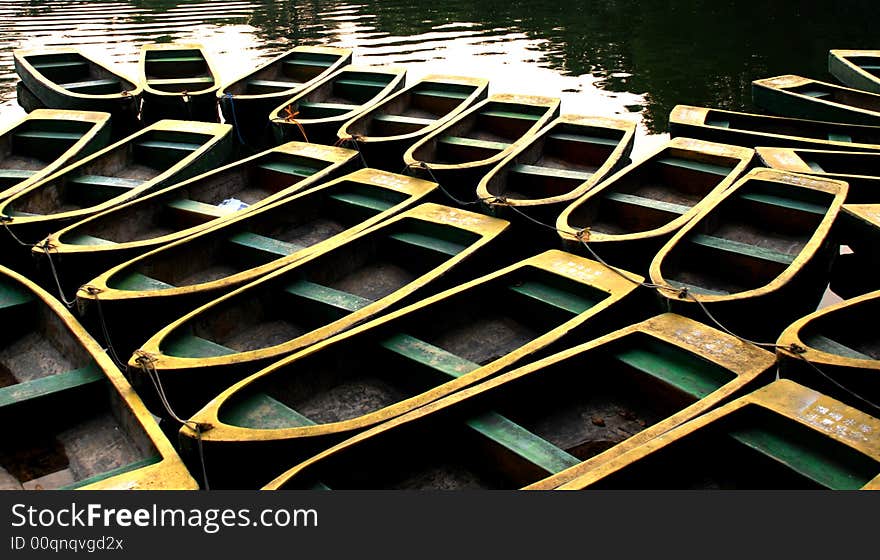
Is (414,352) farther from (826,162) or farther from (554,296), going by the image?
(826,162)

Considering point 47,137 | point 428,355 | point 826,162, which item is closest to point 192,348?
point 428,355

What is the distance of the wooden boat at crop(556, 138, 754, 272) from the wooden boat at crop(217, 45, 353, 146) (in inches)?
170

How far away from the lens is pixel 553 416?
482 cm

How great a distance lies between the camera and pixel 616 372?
494 centimetres

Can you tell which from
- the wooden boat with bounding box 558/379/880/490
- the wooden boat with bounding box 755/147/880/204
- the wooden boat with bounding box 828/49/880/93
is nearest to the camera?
the wooden boat with bounding box 558/379/880/490

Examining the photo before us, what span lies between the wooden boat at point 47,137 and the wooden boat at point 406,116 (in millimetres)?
2407

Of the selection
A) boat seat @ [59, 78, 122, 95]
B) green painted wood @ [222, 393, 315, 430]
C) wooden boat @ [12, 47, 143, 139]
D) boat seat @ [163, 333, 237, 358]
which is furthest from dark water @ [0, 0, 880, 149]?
green painted wood @ [222, 393, 315, 430]

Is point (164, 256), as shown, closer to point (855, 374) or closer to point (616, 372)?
point (616, 372)

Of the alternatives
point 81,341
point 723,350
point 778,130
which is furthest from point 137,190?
point 778,130

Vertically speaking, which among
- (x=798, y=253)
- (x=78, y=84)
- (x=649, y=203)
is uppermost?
(x=78, y=84)

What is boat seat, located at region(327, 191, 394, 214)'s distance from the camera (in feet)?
22.5

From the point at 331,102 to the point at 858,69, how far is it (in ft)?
22.1

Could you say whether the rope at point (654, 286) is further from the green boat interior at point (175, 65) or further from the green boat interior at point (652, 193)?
the green boat interior at point (175, 65)

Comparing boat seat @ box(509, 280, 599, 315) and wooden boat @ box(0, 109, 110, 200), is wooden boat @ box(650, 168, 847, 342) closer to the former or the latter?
boat seat @ box(509, 280, 599, 315)
